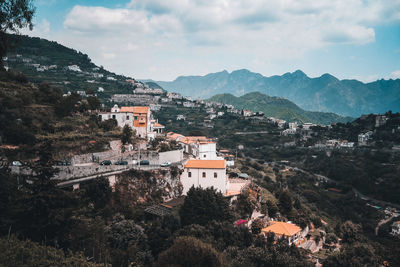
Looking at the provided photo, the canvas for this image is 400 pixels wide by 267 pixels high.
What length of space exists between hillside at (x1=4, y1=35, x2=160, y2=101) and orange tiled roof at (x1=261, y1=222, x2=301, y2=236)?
8471 cm

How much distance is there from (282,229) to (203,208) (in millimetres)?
8920

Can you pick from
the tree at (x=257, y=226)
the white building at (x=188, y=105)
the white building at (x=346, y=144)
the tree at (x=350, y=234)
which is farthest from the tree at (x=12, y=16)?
the white building at (x=188, y=105)

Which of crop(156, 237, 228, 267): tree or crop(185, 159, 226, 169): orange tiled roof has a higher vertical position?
crop(185, 159, 226, 169): orange tiled roof

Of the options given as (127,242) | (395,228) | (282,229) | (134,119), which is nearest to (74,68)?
(134,119)

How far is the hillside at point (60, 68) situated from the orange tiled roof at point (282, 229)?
84707 mm

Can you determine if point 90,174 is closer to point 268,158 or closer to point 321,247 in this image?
point 321,247

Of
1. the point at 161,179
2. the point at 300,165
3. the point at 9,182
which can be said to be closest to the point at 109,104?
the point at 300,165

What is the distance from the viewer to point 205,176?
1220 inches

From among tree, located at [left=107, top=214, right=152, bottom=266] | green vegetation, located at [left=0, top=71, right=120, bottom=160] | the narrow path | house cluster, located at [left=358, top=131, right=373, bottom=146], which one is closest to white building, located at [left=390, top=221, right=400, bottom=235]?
the narrow path

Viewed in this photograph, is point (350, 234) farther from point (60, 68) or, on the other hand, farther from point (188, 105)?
point (188, 105)

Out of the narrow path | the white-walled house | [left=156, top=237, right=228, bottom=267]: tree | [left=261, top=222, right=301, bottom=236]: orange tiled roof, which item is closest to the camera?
[left=156, top=237, right=228, bottom=267]: tree

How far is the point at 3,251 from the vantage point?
498 inches

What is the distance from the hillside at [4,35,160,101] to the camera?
4322 inches

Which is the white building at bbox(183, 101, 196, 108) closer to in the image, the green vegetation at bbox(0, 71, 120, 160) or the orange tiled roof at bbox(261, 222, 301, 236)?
the green vegetation at bbox(0, 71, 120, 160)
